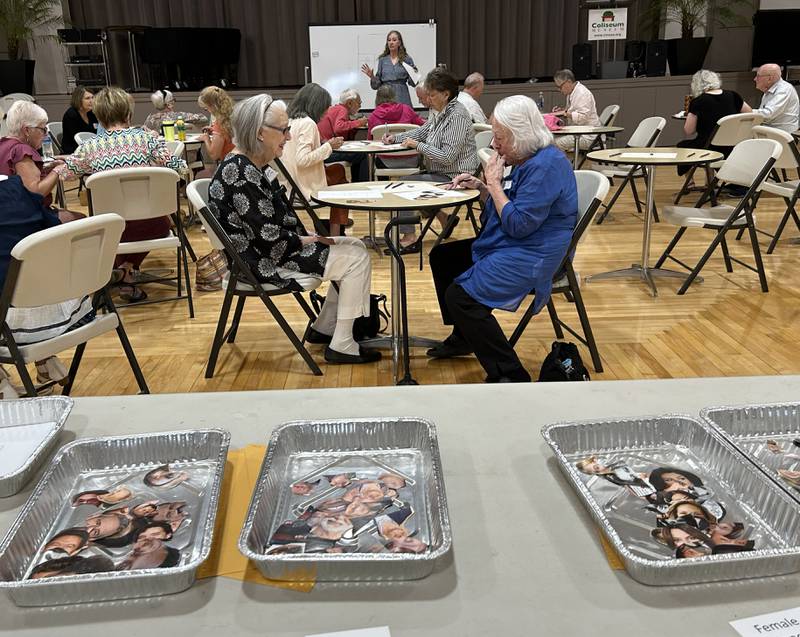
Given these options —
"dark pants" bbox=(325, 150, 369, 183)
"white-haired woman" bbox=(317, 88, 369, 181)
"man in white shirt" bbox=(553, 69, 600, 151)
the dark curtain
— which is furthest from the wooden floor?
the dark curtain

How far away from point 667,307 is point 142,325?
3.05m

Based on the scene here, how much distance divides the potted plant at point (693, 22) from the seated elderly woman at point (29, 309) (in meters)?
9.25

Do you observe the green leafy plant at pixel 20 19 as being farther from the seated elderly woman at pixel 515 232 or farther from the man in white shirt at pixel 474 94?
the seated elderly woman at pixel 515 232

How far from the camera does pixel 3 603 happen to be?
32.1 inches

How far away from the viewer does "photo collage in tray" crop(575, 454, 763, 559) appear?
881 mm

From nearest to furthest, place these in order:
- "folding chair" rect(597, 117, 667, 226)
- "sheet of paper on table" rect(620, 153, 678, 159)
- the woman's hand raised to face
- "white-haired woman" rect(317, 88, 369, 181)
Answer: the woman's hand raised to face
"sheet of paper on table" rect(620, 153, 678, 159)
"folding chair" rect(597, 117, 667, 226)
"white-haired woman" rect(317, 88, 369, 181)


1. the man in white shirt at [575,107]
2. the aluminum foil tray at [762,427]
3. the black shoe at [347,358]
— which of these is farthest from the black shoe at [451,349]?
the man in white shirt at [575,107]

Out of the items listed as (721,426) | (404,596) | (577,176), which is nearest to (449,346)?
(577,176)

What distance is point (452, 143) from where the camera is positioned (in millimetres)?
4992

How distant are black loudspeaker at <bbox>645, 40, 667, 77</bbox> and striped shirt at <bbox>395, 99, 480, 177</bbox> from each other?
20.1ft

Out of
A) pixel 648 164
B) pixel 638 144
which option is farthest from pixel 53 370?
pixel 638 144

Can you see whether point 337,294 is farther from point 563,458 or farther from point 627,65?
point 627,65

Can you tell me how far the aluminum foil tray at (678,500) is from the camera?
0.81 m

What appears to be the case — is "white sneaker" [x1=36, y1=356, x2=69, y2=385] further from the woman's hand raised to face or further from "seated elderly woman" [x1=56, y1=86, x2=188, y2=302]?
the woman's hand raised to face
